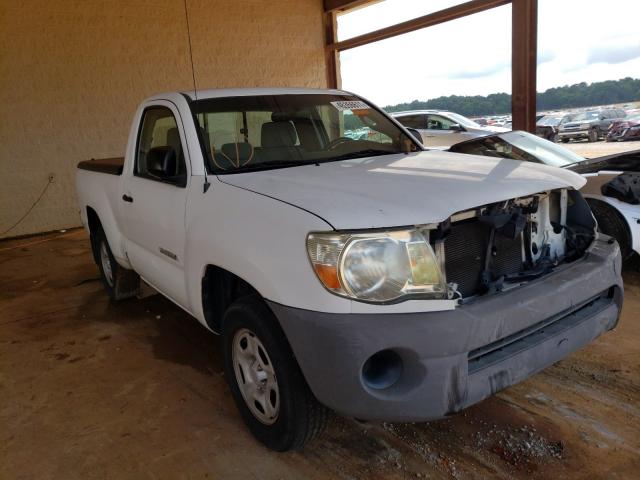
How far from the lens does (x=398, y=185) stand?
2.44m

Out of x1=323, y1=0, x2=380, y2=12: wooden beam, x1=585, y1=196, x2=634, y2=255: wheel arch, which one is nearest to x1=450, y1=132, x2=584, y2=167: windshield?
x1=585, y1=196, x2=634, y2=255: wheel arch

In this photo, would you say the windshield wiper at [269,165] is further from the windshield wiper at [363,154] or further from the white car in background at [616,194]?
the white car in background at [616,194]

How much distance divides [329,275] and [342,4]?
37.9ft

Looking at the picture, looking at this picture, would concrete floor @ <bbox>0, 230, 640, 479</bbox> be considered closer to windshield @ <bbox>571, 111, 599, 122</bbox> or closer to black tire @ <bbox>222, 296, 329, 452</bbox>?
black tire @ <bbox>222, 296, 329, 452</bbox>

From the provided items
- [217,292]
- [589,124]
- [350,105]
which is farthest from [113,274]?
[589,124]

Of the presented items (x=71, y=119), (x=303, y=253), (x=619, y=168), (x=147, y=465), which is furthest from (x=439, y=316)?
(x=71, y=119)

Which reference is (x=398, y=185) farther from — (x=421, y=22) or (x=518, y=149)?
(x=421, y=22)

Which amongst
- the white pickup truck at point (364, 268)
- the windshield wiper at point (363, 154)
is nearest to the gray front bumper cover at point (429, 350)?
the white pickup truck at point (364, 268)

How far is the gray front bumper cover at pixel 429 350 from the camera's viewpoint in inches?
78.0

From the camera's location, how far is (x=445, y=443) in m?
2.59

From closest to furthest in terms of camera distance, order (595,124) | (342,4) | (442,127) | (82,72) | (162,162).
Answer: (162,162)
(82,72)
(342,4)
(442,127)
(595,124)

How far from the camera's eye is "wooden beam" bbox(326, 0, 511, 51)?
928cm

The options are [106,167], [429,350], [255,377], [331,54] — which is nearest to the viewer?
[429,350]

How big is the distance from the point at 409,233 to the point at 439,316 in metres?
0.34
